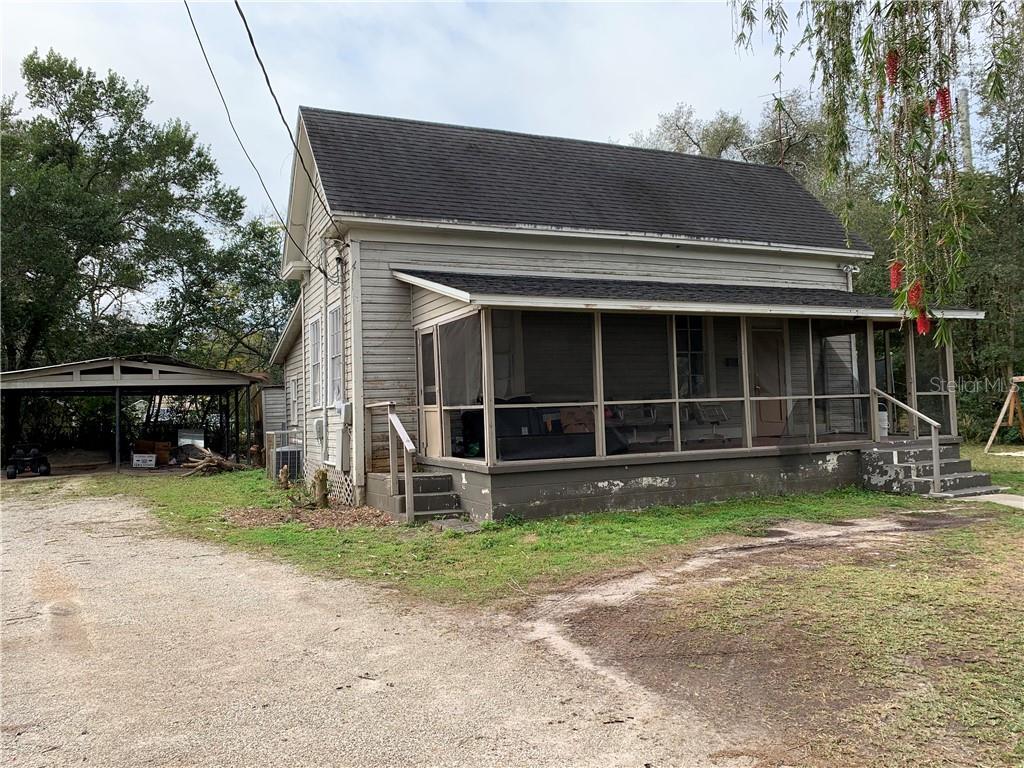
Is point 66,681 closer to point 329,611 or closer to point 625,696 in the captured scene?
point 329,611

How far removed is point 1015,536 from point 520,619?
18.1 feet

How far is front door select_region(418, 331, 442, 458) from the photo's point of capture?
10633 millimetres

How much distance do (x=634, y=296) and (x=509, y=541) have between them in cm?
380

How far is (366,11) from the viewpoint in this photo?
8.86 meters

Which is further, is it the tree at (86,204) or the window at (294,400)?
the tree at (86,204)

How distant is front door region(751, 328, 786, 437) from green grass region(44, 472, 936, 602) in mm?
2063

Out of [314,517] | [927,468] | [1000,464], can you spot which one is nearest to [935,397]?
[927,468]

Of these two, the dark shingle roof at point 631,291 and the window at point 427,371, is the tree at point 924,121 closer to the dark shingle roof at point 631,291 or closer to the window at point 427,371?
the dark shingle roof at point 631,291

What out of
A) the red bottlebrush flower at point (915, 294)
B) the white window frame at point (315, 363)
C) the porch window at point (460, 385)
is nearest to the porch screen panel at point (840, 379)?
the porch window at point (460, 385)

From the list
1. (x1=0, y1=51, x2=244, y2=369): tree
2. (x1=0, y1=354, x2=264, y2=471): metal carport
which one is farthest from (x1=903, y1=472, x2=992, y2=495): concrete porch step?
(x1=0, y1=51, x2=244, y2=369): tree

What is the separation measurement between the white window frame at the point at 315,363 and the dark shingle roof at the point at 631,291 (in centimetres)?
339

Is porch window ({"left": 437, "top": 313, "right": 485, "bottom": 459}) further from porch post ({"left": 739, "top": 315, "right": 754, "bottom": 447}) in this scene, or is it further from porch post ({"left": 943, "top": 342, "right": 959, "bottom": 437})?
porch post ({"left": 943, "top": 342, "right": 959, "bottom": 437})

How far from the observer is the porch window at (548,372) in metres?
10.1

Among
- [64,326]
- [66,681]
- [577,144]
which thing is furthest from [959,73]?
[64,326]
